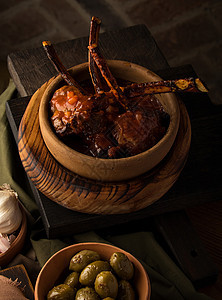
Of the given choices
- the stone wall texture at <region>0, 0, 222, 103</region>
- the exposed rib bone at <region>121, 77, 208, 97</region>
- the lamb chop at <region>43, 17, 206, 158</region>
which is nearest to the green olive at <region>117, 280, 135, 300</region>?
the lamb chop at <region>43, 17, 206, 158</region>

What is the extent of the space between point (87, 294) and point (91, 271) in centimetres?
5

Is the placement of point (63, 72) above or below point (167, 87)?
above

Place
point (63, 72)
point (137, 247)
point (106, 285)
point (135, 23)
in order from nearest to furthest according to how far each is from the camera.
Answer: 1. point (106, 285)
2. point (63, 72)
3. point (137, 247)
4. point (135, 23)

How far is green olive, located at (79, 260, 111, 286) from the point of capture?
831 mm

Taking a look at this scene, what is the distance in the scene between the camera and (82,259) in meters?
0.85

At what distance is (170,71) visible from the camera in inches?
46.4

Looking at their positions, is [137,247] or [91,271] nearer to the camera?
[91,271]

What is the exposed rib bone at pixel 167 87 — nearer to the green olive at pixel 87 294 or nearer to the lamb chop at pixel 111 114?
the lamb chop at pixel 111 114

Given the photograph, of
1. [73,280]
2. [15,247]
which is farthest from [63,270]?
[15,247]

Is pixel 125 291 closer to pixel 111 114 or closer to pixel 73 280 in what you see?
pixel 73 280

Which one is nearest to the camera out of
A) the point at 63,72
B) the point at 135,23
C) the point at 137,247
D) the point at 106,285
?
the point at 106,285

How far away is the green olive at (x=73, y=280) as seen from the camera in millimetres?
843

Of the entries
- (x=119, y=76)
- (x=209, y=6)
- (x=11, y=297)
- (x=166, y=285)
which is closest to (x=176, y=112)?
(x=119, y=76)

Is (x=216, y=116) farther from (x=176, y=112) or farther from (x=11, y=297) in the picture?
(x=11, y=297)
